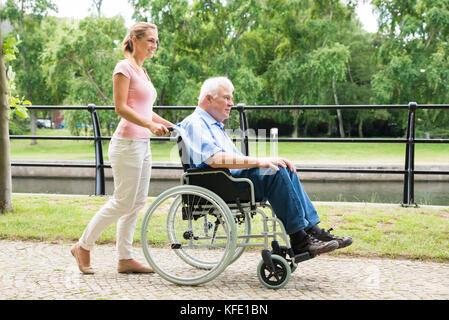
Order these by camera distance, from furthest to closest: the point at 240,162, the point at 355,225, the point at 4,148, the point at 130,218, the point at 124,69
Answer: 1. the point at 4,148
2. the point at 355,225
3. the point at 130,218
4. the point at 124,69
5. the point at 240,162

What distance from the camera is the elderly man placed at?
3.17 meters

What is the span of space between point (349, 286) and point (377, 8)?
99.0ft

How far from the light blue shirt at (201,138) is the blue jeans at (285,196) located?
26cm

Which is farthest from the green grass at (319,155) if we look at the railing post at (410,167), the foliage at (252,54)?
the railing post at (410,167)

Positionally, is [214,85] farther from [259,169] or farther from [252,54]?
[252,54]

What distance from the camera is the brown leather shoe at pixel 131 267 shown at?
3586mm

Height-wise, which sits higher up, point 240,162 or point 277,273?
point 240,162

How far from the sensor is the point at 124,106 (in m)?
3.35

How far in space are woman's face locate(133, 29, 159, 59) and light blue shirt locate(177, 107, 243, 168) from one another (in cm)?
55

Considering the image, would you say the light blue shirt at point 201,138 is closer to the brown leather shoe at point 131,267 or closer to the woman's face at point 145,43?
the woman's face at point 145,43

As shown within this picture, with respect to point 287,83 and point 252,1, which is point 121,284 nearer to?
point 252,1

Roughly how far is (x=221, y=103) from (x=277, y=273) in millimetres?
1064

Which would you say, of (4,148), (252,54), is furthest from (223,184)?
(252,54)
